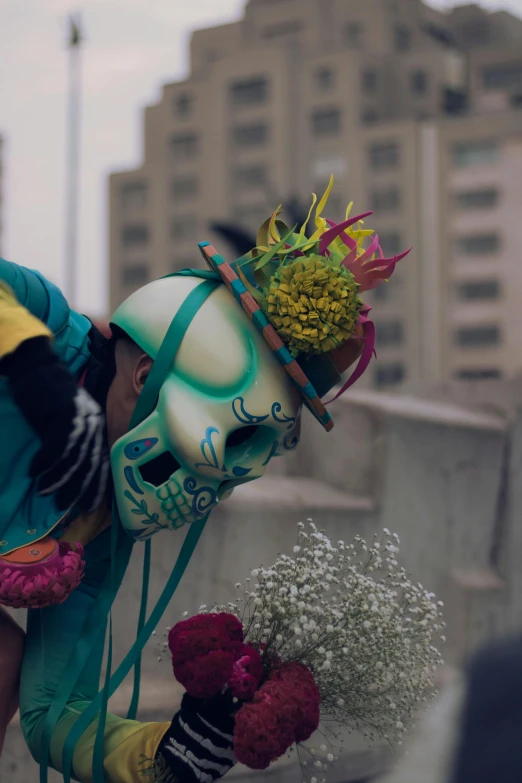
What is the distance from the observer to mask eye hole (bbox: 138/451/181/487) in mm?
2598

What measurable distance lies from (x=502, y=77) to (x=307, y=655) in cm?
5223

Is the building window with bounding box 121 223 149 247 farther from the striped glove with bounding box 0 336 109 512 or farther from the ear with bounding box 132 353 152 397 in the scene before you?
the striped glove with bounding box 0 336 109 512

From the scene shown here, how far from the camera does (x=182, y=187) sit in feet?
176

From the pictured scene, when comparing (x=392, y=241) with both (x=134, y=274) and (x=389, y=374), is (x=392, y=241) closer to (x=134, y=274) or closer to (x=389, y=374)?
(x=389, y=374)

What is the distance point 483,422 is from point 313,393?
424 centimetres

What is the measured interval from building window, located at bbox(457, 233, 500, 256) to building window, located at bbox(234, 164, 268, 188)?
9746 millimetres

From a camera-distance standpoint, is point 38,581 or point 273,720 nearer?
point 273,720

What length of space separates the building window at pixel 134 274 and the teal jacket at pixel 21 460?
5223 centimetres

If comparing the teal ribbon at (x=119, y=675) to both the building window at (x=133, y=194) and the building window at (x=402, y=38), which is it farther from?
the building window at (x=402, y=38)

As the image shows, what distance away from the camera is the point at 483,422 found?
6.67 metres

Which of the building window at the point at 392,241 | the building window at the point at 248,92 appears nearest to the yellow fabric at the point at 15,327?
the building window at the point at 392,241

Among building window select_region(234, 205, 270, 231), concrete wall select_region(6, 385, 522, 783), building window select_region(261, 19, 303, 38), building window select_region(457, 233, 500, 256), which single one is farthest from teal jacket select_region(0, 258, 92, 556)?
building window select_region(261, 19, 303, 38)

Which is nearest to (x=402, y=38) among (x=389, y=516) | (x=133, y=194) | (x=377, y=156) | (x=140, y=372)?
(x=377, y=156)

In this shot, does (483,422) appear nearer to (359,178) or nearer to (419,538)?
(419,538)
